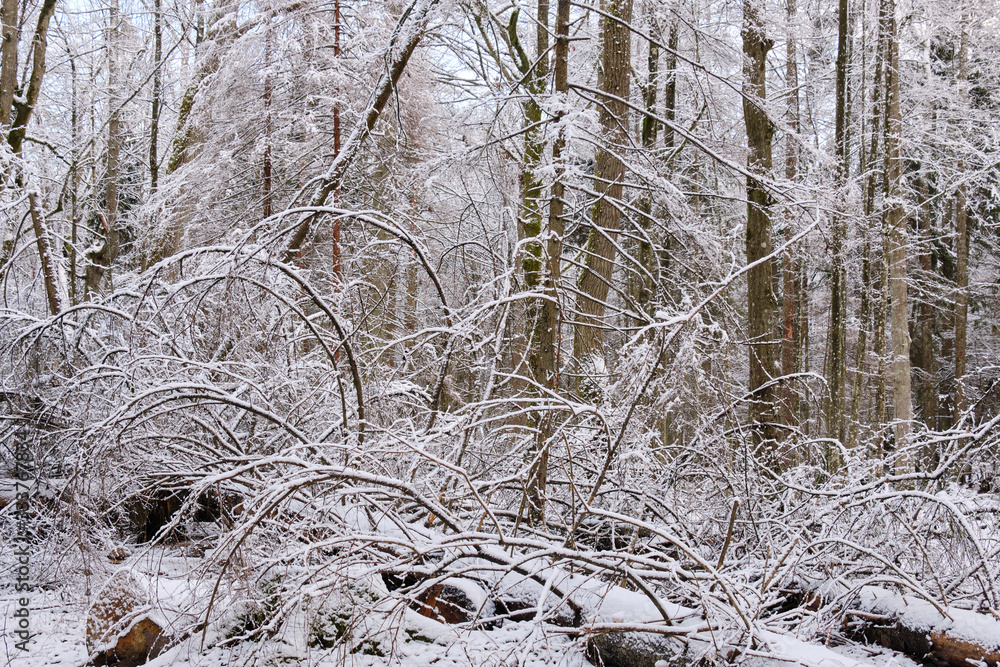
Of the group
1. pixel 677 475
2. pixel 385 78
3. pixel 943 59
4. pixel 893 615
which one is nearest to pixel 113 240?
pixel 385 78

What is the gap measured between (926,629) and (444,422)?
10.1ft

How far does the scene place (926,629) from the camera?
350cm

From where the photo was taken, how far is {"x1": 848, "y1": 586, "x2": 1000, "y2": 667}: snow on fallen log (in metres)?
3.27

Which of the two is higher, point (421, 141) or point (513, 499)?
point (421, 141)

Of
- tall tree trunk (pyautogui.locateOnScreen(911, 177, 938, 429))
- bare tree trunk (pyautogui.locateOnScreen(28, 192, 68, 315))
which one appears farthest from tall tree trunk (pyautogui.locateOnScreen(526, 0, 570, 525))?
tall tree trunk (pyautogui.locateOnScreen(911, 177, 938, 429))

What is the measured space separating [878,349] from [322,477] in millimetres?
10147

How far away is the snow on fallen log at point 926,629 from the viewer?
3273 mm

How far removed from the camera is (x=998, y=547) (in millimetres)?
3602

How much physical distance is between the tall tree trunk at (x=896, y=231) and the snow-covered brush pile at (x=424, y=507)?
6.73 metres

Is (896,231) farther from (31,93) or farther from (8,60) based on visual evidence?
(8,60)

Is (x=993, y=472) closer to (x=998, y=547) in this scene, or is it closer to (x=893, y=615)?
(x=998, y=547)

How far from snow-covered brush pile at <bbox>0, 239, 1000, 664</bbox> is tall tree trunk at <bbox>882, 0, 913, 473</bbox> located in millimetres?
6732

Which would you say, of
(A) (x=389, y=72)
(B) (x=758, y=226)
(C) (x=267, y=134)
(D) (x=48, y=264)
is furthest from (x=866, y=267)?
(D) (x=48, y=264)

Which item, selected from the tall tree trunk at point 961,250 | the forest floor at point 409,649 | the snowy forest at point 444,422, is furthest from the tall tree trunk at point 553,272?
the tall tree trunk at point 961,250
